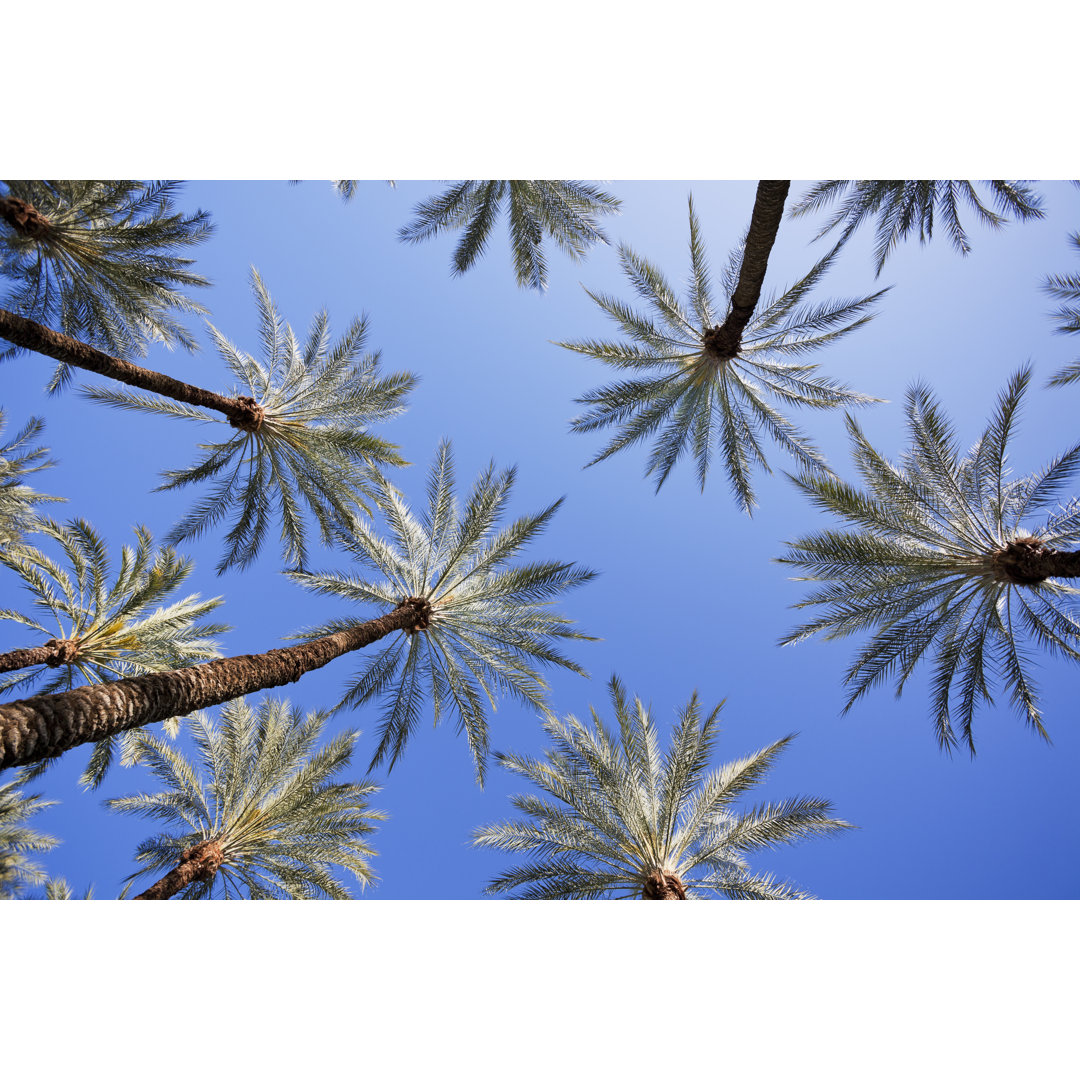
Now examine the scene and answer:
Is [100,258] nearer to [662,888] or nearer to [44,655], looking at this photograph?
[44,655]

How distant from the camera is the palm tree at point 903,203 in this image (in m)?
7.14

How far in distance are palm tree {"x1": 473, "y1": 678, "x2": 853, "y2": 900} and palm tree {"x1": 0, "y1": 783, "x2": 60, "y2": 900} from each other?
30.5 feet

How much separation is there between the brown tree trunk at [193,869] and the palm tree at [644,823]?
152 inches

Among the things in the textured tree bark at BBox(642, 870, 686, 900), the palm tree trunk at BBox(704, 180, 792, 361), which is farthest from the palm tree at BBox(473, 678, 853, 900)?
the palm tree trunk at BBox(704, 180, 792, 361)

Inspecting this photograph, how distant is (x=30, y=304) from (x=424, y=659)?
877cm

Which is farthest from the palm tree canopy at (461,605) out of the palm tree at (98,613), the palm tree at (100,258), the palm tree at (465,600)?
the palm tree at (100,258)

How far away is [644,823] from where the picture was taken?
752cm

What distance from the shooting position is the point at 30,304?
29.0 ft

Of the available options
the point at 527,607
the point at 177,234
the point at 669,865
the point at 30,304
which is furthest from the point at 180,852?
the point at 177,234

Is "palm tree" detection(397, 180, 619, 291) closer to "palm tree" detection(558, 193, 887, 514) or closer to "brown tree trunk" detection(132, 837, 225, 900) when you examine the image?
"palm tree" detection(558, 193, 887, 514)

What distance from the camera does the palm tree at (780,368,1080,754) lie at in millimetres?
7031

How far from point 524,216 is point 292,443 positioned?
552 cm

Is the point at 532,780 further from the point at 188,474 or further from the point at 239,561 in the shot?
the point at 188,474

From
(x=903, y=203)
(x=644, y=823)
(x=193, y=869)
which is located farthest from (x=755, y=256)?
(x=193, y=869)
